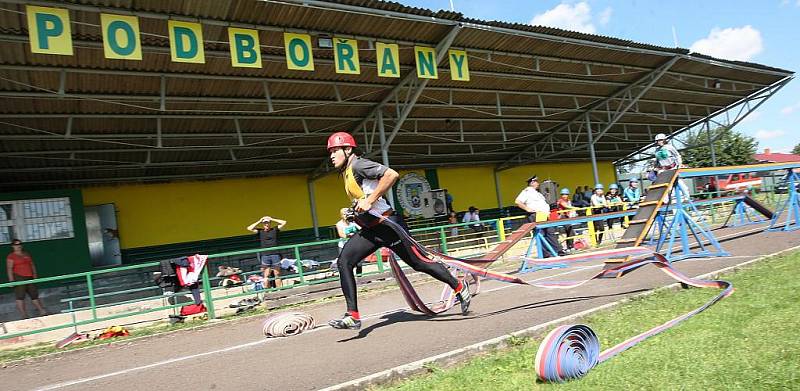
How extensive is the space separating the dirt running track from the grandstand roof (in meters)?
6.96

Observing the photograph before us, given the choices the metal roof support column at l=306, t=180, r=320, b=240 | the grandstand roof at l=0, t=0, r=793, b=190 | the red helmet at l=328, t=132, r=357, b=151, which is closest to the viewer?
the red helmet at l=328, t=132, r=357, b=151

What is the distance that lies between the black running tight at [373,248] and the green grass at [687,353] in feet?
4.78

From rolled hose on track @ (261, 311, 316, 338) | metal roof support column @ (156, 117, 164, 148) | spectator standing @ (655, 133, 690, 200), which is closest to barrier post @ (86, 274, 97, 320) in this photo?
rolled hose on track @ (261, 311, 316, 338)

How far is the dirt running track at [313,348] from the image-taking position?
473cm

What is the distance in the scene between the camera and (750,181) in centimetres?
3488

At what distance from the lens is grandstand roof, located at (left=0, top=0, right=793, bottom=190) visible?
12578mm

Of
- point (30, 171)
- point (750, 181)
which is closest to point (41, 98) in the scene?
point (30, 171)

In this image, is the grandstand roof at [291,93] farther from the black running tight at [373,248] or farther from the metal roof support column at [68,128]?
the black running tight at [373,248]

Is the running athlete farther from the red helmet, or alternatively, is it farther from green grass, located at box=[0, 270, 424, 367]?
green grass, located at box=[0, 270, 424, 367]

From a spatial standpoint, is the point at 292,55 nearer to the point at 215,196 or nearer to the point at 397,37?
the point at 397,37

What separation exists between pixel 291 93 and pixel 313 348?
11.9 m

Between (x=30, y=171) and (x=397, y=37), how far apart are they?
11.6m

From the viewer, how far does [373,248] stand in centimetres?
589

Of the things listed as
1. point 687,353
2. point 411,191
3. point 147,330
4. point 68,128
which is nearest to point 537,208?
point 147,330
